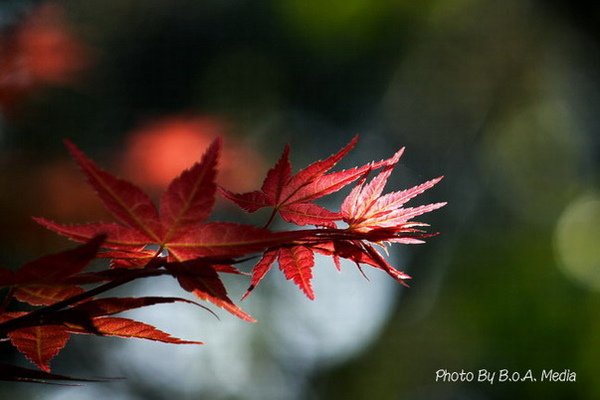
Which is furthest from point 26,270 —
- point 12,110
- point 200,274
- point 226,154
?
point 226,154

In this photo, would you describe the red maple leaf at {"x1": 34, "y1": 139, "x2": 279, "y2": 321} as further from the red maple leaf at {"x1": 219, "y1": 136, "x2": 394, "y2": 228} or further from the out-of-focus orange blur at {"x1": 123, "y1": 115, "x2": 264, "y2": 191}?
the out-of-focus orange blur at {"x1": 123, "y1": 115, "x2": 264, "y2": 191}

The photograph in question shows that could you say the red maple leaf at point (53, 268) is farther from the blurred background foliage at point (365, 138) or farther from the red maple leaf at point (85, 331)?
the blurred background foliage at point (365, 138)

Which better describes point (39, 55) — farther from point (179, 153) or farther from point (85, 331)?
point (85, 331)

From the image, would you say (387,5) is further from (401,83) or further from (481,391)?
(481,391)

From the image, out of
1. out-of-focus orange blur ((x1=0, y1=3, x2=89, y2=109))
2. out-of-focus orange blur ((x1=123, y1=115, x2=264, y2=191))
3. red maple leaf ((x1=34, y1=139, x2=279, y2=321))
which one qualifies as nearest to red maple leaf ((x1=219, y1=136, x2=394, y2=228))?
red maple leaf ((x1=34, y1=139, x2=279, y2=321))

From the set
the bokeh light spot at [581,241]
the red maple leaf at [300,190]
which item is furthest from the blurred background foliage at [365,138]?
the red maple leaf at [300,190]

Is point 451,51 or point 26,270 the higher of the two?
point 451,51
